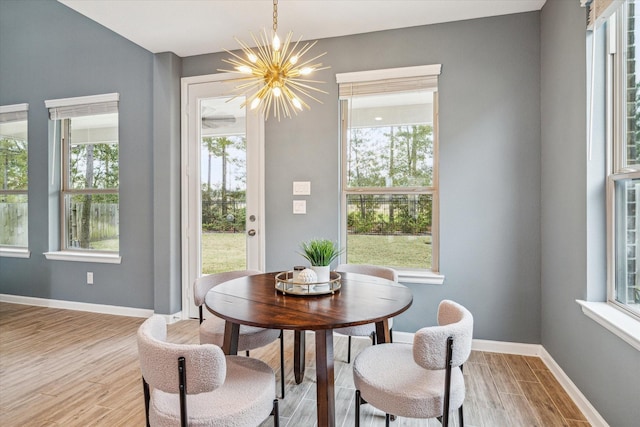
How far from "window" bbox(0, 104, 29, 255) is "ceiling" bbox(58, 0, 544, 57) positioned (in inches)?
92.1

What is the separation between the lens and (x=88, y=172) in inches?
163

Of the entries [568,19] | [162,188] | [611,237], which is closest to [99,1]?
[162,188]

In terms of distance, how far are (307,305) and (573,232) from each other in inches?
69.8

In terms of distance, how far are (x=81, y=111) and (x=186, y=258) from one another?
2050 mm

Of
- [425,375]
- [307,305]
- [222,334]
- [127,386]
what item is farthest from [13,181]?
[425,375]

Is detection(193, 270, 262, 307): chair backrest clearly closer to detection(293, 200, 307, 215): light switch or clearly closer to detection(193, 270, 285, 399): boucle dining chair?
detection(193, 270, 285, 399): boucle dining chair

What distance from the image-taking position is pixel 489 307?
2.97 metres

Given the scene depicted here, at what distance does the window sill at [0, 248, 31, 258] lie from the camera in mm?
4318

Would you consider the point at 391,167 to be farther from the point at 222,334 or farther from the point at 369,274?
the point at 222,334

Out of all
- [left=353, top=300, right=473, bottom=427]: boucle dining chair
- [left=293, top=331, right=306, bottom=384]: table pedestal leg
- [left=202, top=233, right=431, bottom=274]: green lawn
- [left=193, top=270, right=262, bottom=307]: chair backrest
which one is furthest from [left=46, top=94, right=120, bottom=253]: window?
[left=353, top=300, right=473, bottom=427]: boucle dining chair

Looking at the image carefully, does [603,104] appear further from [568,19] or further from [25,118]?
[25,118]

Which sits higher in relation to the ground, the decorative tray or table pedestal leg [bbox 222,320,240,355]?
the decorative tray

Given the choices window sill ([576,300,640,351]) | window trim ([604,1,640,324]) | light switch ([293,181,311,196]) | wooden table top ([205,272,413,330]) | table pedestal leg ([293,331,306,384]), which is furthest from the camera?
light switch ([293,181,311,196])

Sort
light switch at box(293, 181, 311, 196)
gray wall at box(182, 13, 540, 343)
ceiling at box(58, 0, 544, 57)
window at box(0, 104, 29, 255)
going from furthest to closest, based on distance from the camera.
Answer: window at box(0, 104, 29, 255) → light switch at box(293, 181, 311, 196) → gray wall at box(182, 13, 540, 343) → ceiling at box(58, 0, 544, 57)
